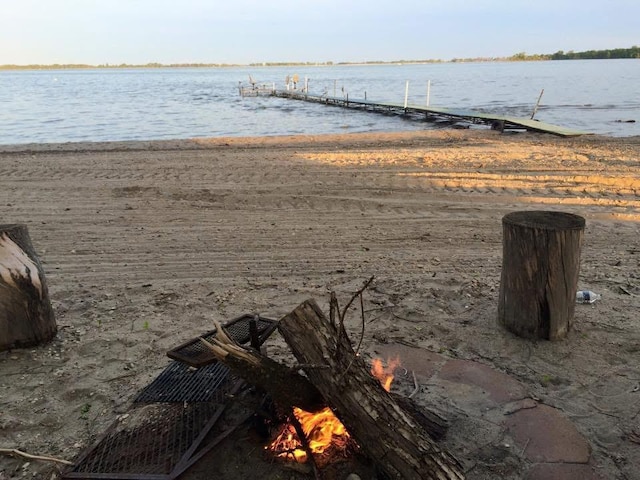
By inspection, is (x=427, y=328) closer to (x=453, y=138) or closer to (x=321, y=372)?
(x=321, y=372)

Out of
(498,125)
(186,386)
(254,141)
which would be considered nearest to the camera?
(186,386)

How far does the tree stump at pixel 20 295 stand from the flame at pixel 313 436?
7.62 feet

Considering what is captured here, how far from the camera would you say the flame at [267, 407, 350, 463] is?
254 cm

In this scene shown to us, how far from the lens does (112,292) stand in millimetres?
4906

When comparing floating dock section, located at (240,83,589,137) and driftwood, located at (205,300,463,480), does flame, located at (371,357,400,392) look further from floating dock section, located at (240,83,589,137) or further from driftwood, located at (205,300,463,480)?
floating dock section, located at (240,83,589,137)

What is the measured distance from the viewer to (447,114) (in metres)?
26.5

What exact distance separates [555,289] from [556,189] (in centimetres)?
578

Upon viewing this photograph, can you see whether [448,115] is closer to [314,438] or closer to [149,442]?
[314,438]

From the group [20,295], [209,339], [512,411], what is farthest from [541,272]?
[20,295]

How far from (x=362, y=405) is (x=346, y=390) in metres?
0.10

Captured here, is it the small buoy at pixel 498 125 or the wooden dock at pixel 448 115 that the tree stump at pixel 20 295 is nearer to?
the wooden dock at pixel 448 115

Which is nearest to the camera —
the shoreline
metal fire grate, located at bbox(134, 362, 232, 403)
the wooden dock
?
metal fire grate, located at bbox(134, 362, 232, 403)

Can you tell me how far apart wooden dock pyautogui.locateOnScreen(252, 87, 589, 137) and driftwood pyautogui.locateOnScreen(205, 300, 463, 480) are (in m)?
19.0

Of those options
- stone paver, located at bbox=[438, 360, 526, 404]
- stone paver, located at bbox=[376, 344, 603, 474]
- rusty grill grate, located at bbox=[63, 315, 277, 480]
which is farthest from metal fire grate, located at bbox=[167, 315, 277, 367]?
stone paver, located at bbox=[438, 360, 526, 404]
